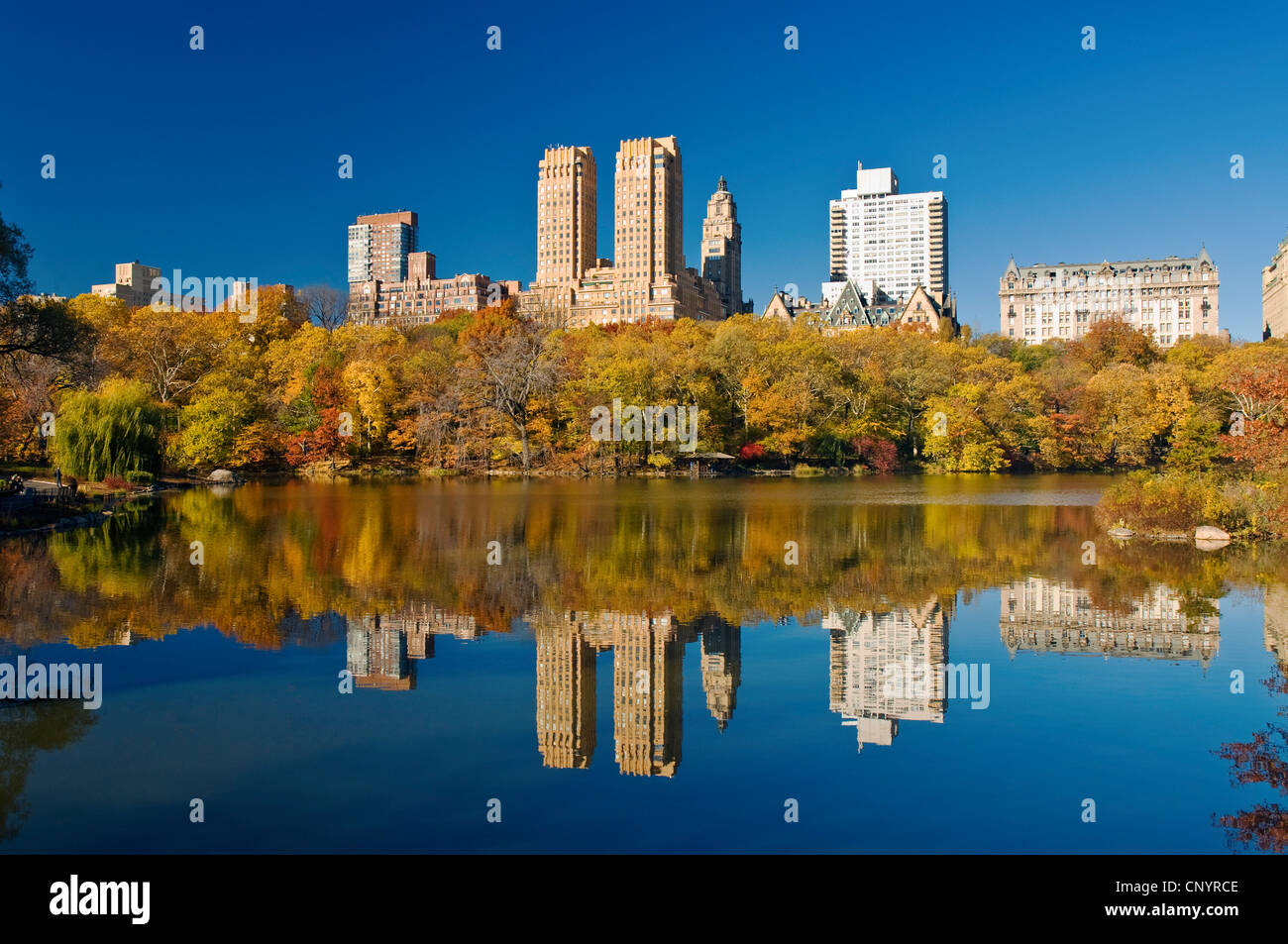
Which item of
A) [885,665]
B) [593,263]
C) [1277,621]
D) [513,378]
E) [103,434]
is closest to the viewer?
[885,665]

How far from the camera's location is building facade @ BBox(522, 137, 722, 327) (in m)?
149

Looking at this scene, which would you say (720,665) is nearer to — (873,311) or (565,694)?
(565,694)

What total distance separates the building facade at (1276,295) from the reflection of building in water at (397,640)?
5908 inches

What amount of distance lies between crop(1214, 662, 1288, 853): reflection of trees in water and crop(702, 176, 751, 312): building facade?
576ft

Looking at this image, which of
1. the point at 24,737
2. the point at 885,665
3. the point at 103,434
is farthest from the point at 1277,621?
the point at 103,434

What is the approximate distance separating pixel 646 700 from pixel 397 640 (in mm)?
3822

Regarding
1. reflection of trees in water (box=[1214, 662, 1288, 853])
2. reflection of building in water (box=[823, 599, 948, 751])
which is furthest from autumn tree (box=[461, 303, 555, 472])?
reflection of trees in water (box=[1214, 662, 1288, 853])

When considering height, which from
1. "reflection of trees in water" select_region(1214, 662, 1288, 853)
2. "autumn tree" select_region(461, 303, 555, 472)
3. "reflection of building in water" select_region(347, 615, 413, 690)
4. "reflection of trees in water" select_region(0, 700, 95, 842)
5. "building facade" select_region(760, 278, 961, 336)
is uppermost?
"building facade" select_region(760, 278, 961, 336)

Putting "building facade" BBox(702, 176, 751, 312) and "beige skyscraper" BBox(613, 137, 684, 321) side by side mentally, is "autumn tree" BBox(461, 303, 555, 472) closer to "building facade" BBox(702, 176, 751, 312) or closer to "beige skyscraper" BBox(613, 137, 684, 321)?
"beige skyscraper" BBox(613, 137, 684, 321)

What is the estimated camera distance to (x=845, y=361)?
6244 cm

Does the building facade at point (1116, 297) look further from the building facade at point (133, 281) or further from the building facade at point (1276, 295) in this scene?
the building facade at point (133, 281)

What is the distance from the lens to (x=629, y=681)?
9.45 metres

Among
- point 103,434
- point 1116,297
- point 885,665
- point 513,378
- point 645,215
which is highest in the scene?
point 645,215
